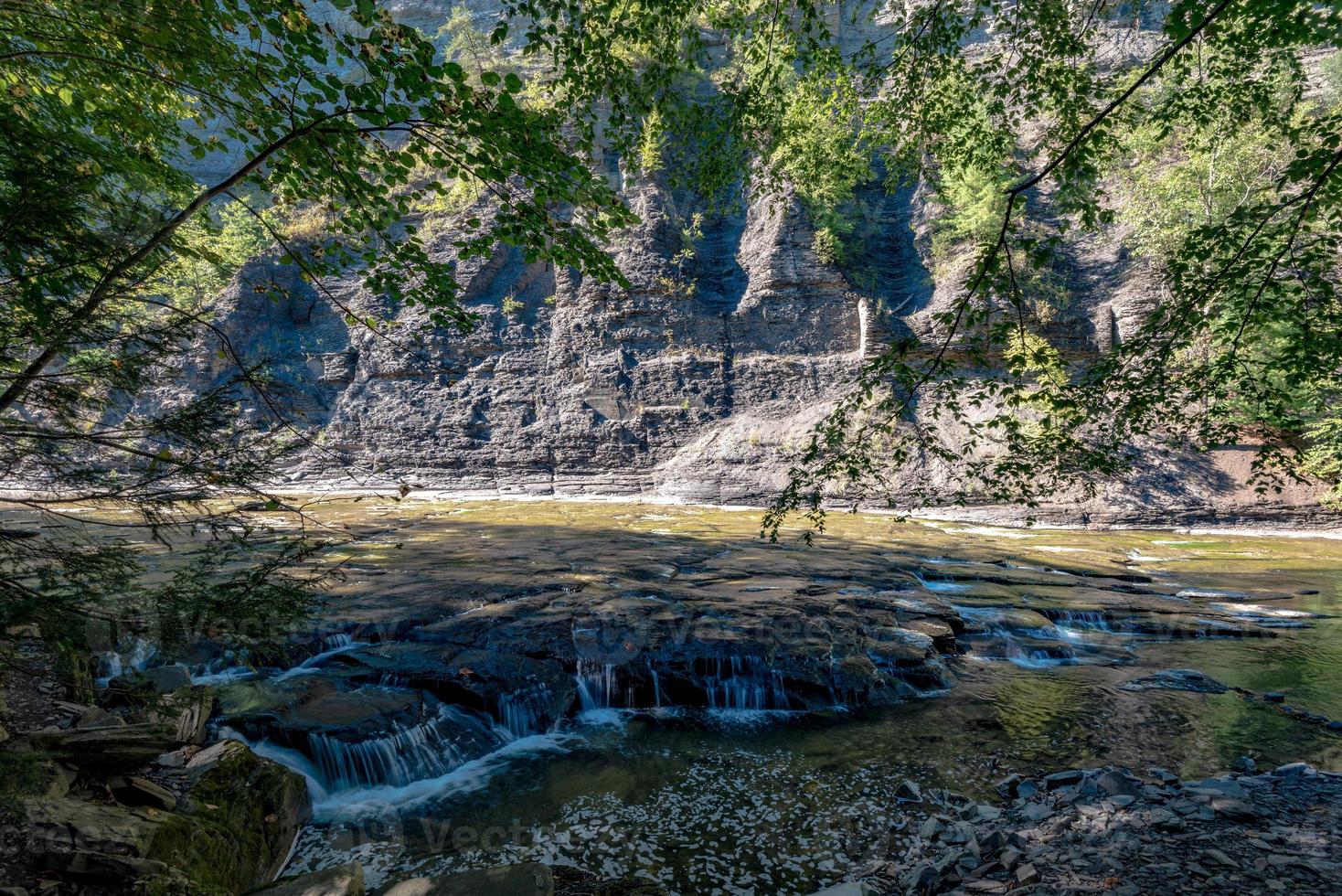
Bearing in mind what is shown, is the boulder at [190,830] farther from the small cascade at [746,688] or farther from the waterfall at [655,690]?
the small cascade at [746,688]

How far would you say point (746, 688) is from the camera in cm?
763

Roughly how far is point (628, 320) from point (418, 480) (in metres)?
15.0

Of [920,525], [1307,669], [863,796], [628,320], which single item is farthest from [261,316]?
[1307,669]

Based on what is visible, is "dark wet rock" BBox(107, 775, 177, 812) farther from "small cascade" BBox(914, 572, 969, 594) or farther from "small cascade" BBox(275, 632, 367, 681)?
"small cascade" BBox(914, 572, 969, 594)

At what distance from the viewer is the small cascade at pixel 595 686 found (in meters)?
7.40

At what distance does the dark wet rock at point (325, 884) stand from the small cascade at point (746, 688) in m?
4.81

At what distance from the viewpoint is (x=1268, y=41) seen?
395cm

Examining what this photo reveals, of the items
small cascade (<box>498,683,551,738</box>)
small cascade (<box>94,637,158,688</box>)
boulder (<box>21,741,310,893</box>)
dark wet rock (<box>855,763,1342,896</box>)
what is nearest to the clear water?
small cascade (<box>498,683,551,738</box>)

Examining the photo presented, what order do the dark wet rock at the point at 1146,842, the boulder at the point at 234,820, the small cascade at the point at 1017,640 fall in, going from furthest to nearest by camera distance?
the small cascade at the point at 1017,640, the boulder at the point at 234,820, the dark wet rock at the point at 1146,842

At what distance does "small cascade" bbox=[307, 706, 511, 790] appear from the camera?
18.4 ft

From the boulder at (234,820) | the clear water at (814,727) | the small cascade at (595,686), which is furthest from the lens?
the small cascade at (595,686)

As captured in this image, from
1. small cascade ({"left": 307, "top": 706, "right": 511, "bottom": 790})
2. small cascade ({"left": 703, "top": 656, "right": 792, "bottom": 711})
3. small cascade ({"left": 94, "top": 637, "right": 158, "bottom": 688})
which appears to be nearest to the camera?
small cascade ({"left": 307, "top": 706, "right": 511, "bottom": 790})

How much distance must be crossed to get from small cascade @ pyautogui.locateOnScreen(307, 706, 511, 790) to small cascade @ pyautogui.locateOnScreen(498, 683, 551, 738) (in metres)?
0.18

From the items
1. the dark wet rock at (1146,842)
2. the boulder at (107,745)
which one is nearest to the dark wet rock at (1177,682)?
the dark wet rock at (1146,842)
